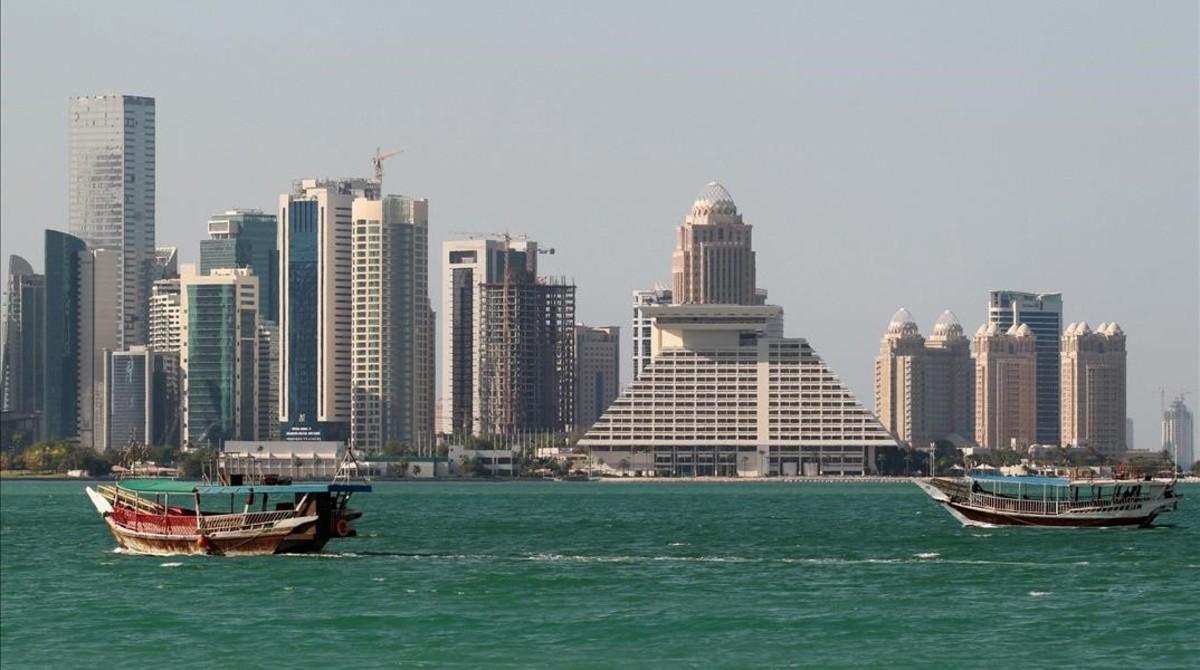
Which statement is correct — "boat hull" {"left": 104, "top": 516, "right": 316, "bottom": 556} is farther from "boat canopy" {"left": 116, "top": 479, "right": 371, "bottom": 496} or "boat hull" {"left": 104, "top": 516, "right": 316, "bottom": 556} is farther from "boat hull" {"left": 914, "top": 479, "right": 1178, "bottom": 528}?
"boat hull" {"left": 914, "top": 479, "right": 1178, "bottom": 528}

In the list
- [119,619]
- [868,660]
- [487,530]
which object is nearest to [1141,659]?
[868,660]

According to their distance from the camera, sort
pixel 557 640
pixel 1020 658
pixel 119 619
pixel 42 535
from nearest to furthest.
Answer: pixel 1020 658 → pixel 557 640 → pixel 119 619 → pixel 42 535

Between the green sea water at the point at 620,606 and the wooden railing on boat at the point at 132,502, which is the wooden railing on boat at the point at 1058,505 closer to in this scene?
the green sea water at the point at 620,606

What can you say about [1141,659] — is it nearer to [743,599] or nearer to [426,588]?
[743,599]

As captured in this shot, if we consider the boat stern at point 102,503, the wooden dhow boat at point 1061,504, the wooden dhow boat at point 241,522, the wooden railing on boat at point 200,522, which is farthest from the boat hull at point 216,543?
the wooden dhow boat at point 1061,504

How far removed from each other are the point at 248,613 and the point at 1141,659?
34.2 metres

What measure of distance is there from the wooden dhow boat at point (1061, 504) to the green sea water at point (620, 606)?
41.6 ft

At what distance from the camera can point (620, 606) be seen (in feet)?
307

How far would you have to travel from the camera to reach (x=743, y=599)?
96.2 meters

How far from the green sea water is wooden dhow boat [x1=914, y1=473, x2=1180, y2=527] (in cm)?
1269

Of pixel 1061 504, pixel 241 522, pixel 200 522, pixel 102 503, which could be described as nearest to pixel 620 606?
pixel 241 522

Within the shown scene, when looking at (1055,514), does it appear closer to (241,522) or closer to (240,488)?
(241,522)

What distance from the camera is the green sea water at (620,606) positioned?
260 feet

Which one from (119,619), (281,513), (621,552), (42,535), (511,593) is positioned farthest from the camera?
(42,535)
